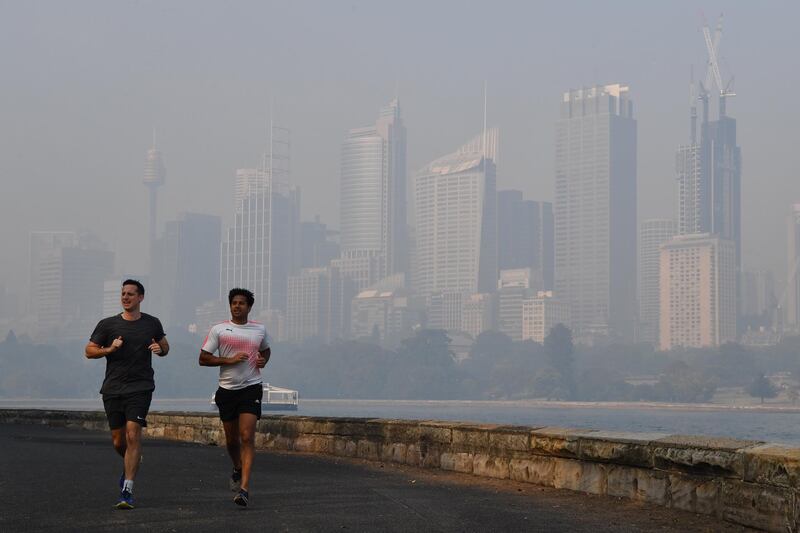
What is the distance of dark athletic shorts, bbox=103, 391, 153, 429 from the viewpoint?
10.4m

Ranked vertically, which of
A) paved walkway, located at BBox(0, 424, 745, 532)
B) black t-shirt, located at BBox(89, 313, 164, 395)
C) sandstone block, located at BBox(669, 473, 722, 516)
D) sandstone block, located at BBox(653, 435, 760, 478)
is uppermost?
black t-shirt, located at BBox(89, 313, 164, 395)

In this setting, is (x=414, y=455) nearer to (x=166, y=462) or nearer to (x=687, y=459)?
(x=166, y=462)

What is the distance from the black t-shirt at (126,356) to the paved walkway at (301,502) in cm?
101

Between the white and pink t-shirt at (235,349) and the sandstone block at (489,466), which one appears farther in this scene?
the sandstone block at (489,466)

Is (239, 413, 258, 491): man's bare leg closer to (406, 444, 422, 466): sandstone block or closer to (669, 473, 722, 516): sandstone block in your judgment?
(669, 473, 722, 516): sandstone block

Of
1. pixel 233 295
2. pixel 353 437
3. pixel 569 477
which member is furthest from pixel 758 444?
pixel 353 437

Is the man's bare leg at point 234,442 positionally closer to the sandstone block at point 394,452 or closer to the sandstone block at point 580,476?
the sandstone block at point 580,476

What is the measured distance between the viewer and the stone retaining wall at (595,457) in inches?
353

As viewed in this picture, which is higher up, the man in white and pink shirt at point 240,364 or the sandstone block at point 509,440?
→ the man in white and pink shirt at point 240,364

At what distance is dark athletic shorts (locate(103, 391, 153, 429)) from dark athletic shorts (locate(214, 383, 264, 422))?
65cm

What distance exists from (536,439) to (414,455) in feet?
8.75

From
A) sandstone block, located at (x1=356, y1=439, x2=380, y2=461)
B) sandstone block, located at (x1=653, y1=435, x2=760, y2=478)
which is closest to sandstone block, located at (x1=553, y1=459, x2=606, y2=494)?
sandstone block, located at (x1=653, y1=435, x2=760, y2=478)

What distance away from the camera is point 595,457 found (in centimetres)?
1154

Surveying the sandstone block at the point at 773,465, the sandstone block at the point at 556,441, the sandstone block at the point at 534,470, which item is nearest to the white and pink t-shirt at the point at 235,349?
the sandstone block at the point at 556,441
